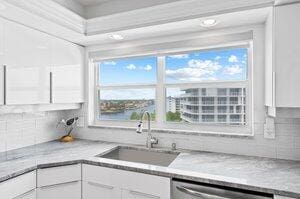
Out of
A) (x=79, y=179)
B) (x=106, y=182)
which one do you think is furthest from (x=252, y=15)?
(x=79, y=179)

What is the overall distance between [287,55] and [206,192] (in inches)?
40.2

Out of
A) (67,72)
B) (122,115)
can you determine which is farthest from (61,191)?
(67,72)

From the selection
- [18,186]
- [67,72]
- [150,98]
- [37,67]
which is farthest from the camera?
[150,98]

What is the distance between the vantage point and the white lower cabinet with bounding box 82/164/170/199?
56.7 inches

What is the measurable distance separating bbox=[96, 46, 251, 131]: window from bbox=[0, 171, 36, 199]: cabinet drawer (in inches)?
44.6

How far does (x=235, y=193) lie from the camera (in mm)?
1242

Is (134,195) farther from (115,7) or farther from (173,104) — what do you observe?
(115,7)

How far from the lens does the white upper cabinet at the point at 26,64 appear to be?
1611 mm

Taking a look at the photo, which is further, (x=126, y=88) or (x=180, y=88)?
(x=126, y=88)

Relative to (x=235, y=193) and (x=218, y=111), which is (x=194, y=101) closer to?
(x=218, y=111)

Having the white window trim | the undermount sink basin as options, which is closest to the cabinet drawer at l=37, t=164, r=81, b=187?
the undermount sink basin

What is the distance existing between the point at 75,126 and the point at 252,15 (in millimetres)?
2193

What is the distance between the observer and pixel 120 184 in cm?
158

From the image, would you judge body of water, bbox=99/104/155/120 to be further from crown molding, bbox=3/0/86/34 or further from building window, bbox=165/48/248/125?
crown molding, bbox=3/0/86/34
